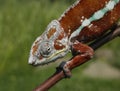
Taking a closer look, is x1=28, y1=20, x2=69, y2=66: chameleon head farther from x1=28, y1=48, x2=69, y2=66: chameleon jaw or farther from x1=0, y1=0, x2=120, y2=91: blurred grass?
x1=0, y1=0, x2=120, y2=91: blurred grass

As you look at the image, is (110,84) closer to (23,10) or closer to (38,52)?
(23,10)

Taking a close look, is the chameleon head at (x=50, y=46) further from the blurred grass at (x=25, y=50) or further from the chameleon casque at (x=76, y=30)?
the blurred grass at (x=25, y=50)

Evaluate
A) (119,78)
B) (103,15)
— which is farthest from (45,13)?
(103,15)

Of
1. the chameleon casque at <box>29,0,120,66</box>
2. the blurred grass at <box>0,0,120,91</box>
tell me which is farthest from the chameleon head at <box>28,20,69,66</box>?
the blurred grass at <box>0,0,120,91</box>

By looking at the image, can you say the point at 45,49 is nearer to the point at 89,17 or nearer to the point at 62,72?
the point at 62,72

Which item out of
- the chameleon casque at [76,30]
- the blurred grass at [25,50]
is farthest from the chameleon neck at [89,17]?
the blurred grass at [25,50]

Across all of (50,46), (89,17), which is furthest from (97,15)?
(50,46)

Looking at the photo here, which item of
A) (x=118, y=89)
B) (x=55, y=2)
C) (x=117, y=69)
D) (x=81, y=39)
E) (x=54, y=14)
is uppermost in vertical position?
(x=55, y=2)
